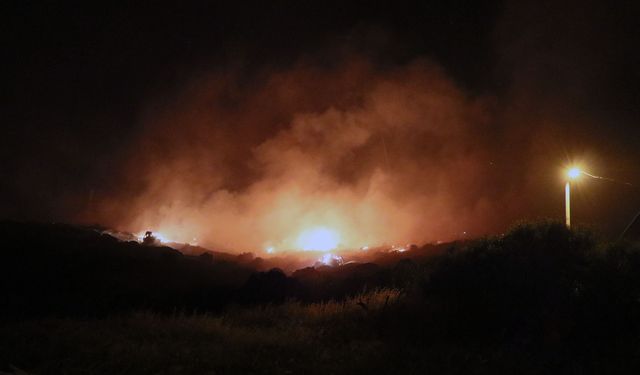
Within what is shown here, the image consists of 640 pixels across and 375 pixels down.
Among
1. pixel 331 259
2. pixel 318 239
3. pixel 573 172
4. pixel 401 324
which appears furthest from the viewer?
pixel 318 239

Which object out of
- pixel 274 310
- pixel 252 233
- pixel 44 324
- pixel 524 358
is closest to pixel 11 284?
pixel 44 324

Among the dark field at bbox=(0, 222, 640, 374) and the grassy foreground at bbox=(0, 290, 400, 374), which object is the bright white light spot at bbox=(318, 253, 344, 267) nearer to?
the dark field at bbox=(0, 222, 640, 374)

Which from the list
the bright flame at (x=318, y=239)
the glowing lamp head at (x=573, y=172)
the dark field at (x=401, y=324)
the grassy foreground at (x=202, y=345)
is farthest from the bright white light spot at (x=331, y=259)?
the grassy foreground at (x=202, y=345)

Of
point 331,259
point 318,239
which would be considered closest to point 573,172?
point 331,259

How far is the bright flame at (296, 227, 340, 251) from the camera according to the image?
1732 inches

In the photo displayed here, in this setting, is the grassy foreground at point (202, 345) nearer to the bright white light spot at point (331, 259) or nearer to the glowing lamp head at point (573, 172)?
the glowing lamp head at point (573, 172)

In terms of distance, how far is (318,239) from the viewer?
45.5 metres

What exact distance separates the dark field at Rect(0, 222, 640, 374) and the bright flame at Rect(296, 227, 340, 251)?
28.1 meters

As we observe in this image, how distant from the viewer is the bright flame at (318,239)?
1732 inches

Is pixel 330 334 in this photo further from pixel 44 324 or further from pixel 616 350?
pixel 44 324

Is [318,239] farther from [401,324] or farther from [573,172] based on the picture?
[401,324]

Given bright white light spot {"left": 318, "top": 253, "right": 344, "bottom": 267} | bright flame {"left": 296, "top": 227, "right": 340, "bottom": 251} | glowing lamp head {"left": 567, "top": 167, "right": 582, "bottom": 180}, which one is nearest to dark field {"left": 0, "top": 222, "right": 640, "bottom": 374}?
glowing lamp head {"left": 567, "top": 167, "right": 582, "bottom": 180}

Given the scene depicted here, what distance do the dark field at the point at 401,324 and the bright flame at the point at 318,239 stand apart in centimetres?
2809

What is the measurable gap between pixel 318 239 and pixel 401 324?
3677cm
